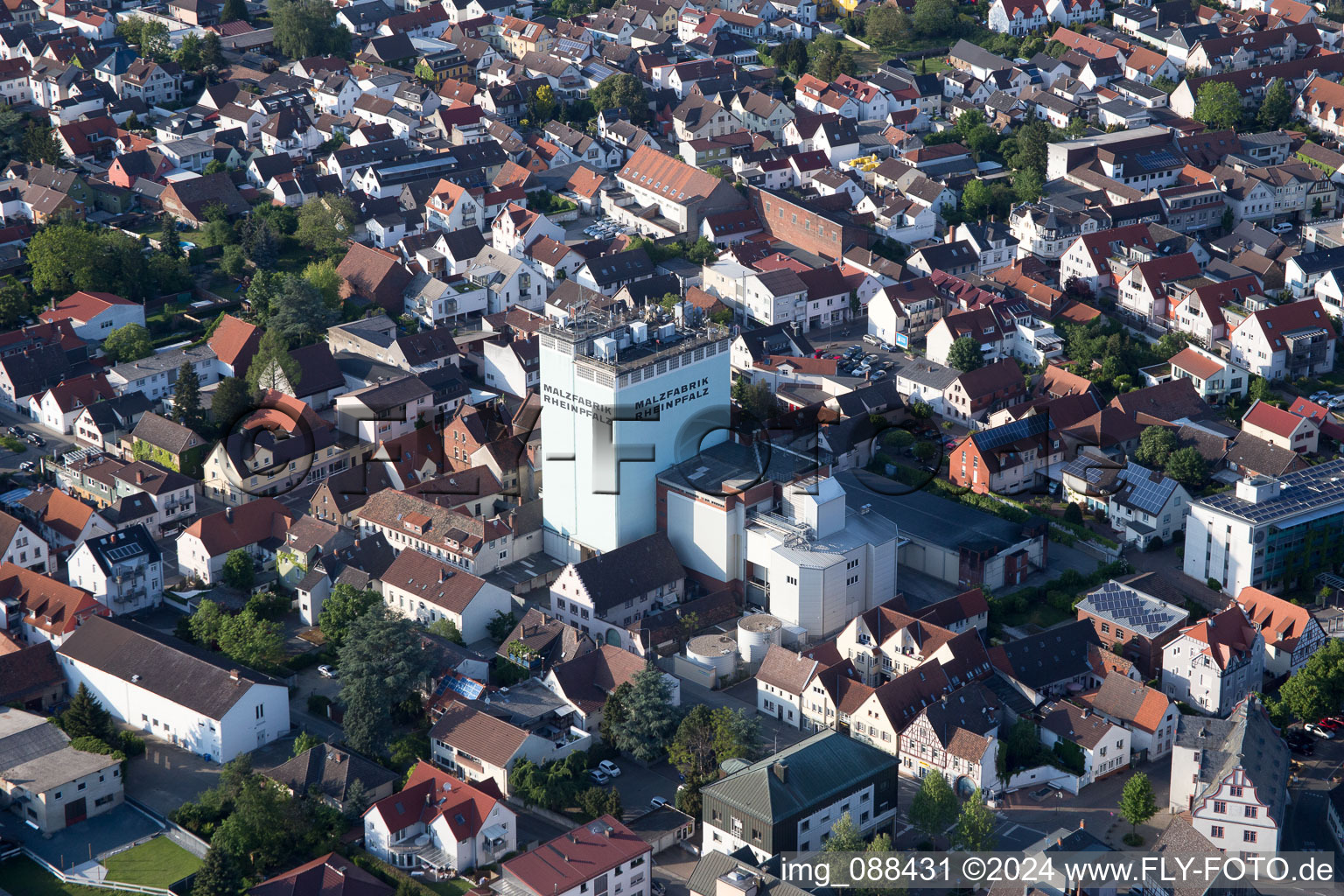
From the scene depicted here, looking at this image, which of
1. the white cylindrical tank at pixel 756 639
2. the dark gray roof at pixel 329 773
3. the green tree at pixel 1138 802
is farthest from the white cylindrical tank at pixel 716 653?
the green tree at pixel 1138 802

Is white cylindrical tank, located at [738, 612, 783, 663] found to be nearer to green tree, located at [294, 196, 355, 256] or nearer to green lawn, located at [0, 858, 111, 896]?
green lawn, located at [0, 858, 111, 896]

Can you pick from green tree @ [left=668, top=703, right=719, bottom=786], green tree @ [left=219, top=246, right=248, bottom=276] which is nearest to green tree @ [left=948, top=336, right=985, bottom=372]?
green tree @ [left=668, top=703, right=719, bottom=786]

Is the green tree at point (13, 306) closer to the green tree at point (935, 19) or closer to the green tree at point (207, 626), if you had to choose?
the green tree at point (207, 626)

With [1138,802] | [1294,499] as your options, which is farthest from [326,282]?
[1138,802]

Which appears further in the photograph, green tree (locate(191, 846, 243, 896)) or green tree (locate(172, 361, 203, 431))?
green tree (locate(172, 361, 203, 431))

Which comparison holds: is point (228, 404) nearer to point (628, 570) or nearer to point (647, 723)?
point (628, 570)

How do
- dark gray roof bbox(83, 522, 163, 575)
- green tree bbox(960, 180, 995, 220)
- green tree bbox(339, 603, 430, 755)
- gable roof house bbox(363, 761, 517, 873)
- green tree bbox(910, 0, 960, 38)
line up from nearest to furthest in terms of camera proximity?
gable roof house bbox(363, 761, 517, 873)
green tree bbox(339, 603, 430, 755)
dark gray roof bbox(83, 522, 163, 575)
green tree bbox(960, 180, 995, 220)
green tree bbox(910, 0, 960, 38)

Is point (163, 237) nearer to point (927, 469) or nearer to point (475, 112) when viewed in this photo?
point (475, 112)
